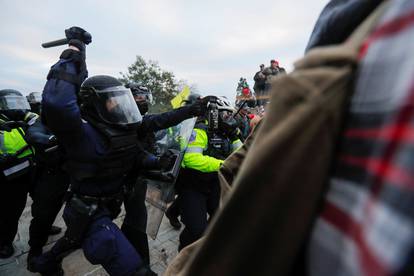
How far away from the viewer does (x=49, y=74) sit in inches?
90.7

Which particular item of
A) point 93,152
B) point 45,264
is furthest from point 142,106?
point 45,264

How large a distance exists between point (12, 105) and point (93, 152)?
2.68 metres

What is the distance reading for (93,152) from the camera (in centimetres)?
221

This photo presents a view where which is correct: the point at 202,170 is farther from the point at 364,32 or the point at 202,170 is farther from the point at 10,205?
the point at 364,32

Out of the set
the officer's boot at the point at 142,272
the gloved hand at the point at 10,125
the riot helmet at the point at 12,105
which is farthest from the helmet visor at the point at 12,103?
the officer's boot at the point at 142,272

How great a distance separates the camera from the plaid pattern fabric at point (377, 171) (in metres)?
0.27

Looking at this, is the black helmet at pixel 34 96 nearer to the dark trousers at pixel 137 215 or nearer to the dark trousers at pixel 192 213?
the dark trousers at pixel 137 215

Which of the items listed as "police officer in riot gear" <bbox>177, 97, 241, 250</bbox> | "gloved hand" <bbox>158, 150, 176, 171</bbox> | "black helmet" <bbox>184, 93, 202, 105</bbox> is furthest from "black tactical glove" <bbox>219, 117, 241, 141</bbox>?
"gloved hand" <bbox>158, 150, 176, 171</bbox>

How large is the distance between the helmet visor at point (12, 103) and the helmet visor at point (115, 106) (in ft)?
8.05

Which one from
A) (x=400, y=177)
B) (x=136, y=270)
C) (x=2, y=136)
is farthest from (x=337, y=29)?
(x=2, y=136)

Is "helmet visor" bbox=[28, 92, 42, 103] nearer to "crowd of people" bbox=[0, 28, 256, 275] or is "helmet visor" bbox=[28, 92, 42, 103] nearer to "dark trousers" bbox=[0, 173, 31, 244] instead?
"crowd of people" bbox=[0, 28, 256, 275]

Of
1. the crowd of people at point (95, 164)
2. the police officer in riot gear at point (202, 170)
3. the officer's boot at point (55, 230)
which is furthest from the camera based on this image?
the officer's boot at point (55, 230)

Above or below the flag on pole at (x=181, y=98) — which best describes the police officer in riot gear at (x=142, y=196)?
below

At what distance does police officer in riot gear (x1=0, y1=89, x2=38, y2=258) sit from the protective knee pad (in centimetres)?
184
